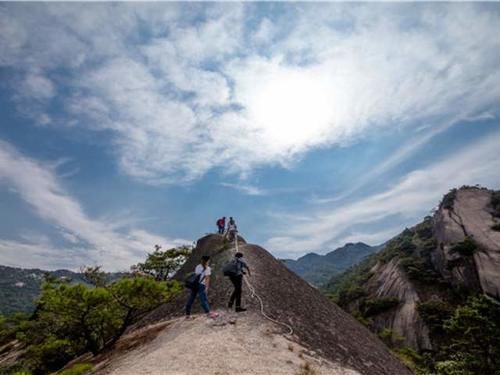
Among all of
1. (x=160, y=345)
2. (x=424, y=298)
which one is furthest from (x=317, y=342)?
(x=424, y=298)

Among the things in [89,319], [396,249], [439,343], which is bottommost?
[439,343]

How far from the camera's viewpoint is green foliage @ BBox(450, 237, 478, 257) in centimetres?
4244

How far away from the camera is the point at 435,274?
154 feet

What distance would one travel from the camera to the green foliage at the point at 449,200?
180 ft

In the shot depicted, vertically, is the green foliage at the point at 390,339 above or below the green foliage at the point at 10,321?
below

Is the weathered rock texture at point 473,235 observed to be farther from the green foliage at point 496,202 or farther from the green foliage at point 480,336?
the green foliage at point 480,336

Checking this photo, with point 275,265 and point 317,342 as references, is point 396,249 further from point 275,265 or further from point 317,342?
point 317,342

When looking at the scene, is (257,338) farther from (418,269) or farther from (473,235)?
(473,235)

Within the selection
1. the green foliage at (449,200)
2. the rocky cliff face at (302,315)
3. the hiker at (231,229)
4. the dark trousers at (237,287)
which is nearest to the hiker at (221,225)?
the hiker at (231,229)

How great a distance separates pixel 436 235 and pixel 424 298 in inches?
561

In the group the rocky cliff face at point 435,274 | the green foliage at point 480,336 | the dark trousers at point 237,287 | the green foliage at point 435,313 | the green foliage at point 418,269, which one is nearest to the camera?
the dark trousers at point 237,287

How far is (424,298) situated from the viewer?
145 ft

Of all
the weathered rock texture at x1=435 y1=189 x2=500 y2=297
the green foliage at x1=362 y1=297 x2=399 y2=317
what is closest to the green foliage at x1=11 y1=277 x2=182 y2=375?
the green foliage at x1=362 y1=297 x2=399 y2=317

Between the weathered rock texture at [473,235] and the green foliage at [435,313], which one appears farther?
the weathered rock texture at [473,235]
